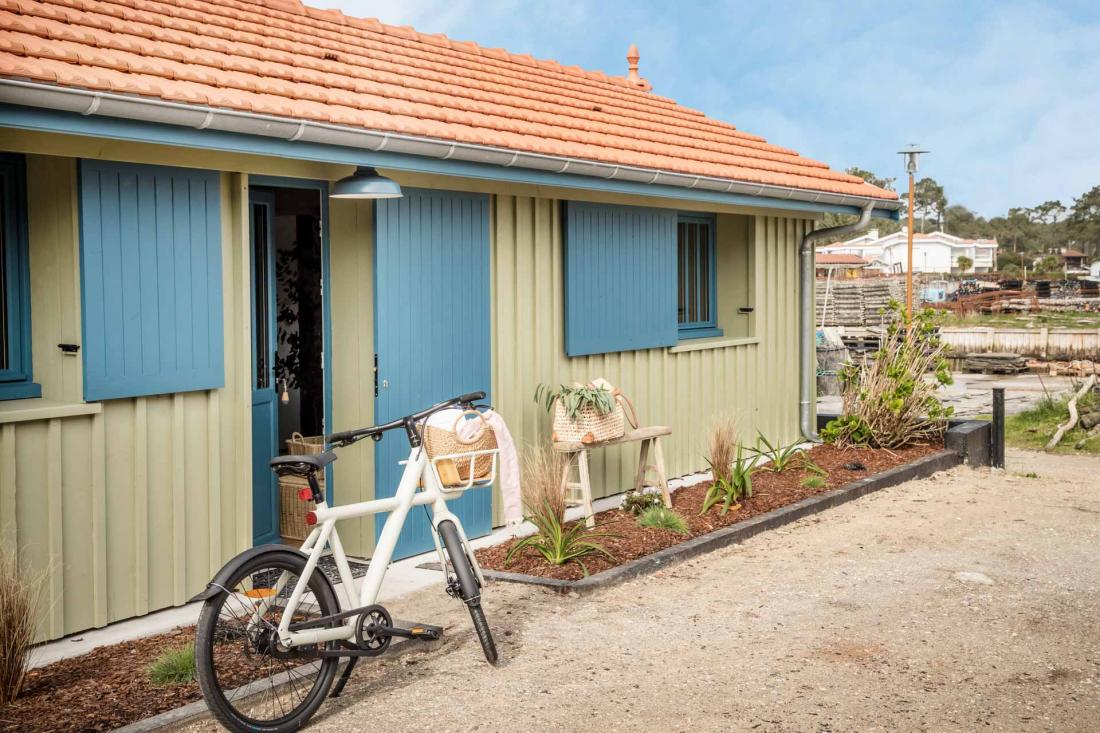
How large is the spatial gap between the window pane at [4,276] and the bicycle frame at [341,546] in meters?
1.92

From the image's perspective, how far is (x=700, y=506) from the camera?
9055 mm

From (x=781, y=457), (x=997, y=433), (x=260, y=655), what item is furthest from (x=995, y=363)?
(x=260, y=655)

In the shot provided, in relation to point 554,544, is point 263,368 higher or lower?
higher

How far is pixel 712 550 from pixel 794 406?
15.4ft

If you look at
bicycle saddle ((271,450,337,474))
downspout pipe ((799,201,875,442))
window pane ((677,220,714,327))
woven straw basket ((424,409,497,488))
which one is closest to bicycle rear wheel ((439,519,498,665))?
woven straw basket ((424,409,497,488))

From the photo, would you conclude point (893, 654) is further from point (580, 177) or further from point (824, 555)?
point (580, 177)

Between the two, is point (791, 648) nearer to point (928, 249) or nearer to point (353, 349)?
point (353, 349)

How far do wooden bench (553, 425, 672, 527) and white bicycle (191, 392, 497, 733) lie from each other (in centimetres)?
253

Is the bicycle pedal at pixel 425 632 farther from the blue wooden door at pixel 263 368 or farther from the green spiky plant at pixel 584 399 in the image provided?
the green spiky plant at pixel 584 399

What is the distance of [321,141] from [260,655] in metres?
2.97

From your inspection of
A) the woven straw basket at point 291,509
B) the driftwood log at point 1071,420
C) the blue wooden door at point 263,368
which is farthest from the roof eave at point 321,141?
the driftwood log at point 1071,420

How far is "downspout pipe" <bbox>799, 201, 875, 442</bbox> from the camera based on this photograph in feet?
40.5

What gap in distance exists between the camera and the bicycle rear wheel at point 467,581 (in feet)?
17.7

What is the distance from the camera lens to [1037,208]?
449 ft
